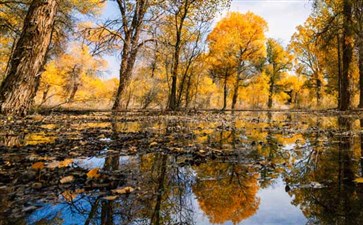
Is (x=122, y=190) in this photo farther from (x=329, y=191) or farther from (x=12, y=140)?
(x=12, y=140)

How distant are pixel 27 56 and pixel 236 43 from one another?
85.5 feet

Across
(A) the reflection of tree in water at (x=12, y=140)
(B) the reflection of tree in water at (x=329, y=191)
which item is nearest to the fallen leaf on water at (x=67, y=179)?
(B) the reflection of tree in water at (x=329, y=191)

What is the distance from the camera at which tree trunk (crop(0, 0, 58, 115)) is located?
5.79 meters

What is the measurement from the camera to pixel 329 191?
5.42ft

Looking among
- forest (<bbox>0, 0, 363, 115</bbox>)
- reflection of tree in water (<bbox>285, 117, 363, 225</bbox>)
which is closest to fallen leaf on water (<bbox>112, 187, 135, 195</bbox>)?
reflection of tree in water (<bbox>285, 117, 363, 225</bbox>)

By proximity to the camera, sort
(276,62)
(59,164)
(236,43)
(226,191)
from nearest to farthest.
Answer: (226,191) → (59,164) → (236,43) → (276,62)

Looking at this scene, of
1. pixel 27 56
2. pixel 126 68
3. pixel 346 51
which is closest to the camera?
pixel 27 56

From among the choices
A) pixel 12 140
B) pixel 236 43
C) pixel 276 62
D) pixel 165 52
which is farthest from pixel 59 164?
pixel 276 62

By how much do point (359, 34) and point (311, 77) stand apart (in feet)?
68.0

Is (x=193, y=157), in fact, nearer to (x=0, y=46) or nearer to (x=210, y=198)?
(x=210, y=198)

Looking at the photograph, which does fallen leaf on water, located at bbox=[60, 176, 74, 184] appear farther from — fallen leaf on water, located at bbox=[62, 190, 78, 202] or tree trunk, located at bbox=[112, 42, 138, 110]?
tree trunk, located at bbox=[112, 42, 138, 110]

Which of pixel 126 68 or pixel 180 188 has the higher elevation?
pixel 126 68

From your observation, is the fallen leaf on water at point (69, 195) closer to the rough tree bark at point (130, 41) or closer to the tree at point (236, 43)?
the rough tree bark at point (130, 41)

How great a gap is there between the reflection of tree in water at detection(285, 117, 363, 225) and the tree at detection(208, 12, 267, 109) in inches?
1062
